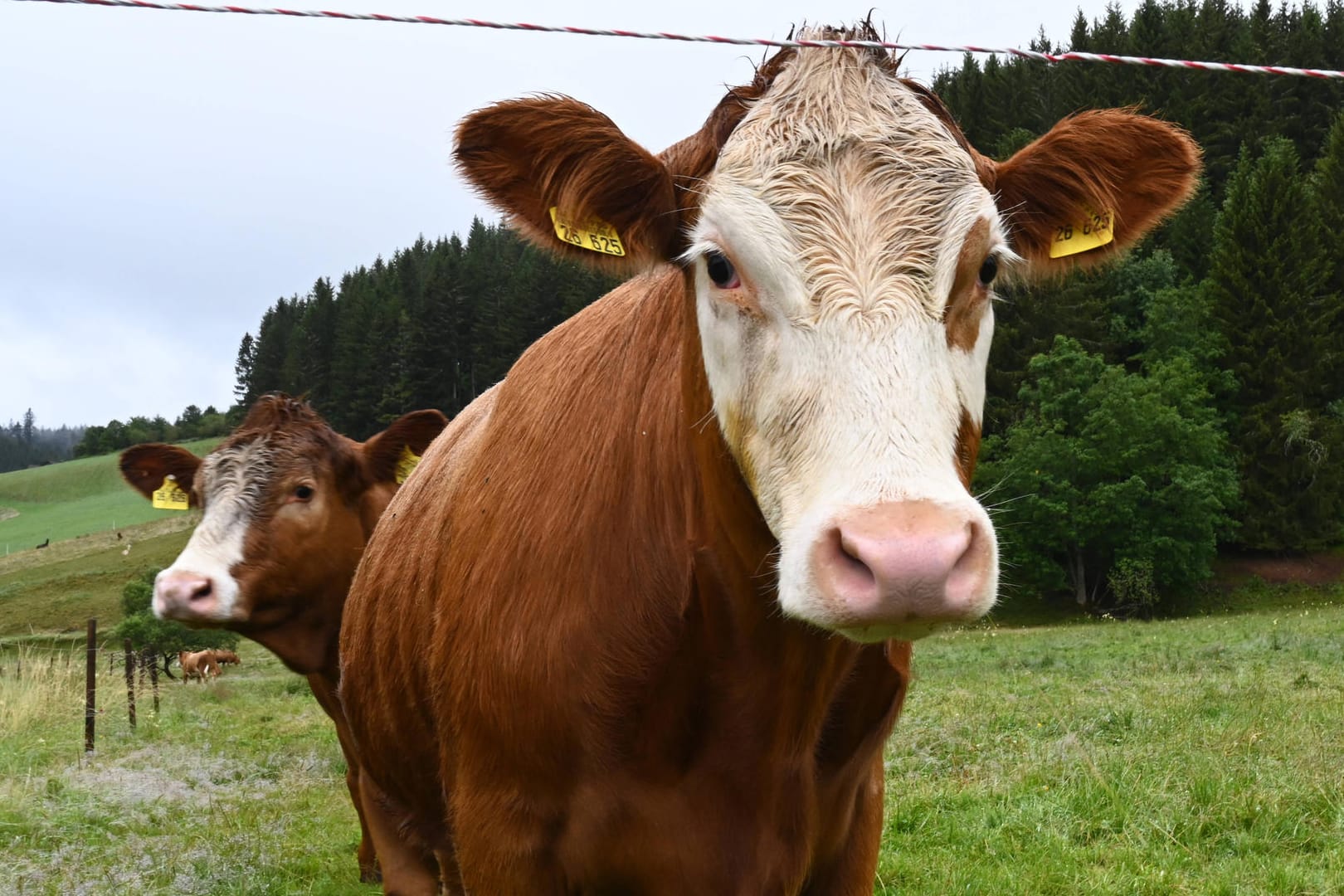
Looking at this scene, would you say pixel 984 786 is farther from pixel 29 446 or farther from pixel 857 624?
pixel 29 446

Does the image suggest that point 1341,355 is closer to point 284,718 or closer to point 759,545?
point 284,718

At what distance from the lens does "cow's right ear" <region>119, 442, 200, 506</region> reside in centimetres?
788

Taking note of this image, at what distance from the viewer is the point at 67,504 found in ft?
282

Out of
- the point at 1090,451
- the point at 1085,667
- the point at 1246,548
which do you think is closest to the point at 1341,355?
the point at 1246,548

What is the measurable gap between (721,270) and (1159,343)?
52.5 m

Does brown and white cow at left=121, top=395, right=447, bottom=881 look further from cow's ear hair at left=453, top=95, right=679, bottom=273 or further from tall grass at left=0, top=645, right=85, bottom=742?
tall grass at left=0, top=645, right=85, bottom=742

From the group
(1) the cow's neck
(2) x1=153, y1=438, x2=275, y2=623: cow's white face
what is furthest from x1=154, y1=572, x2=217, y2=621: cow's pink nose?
(1) the cow's neck

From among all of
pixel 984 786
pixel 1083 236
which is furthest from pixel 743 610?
pixel 984 786

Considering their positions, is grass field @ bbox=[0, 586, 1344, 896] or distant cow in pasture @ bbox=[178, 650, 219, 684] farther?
distant cow in pasture @ bbox=[178, 650, 219, 684]

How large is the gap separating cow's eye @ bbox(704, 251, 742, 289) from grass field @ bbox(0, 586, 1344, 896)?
390cm

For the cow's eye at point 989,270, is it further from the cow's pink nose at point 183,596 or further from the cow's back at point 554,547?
the cow's pink nose at point 183,596

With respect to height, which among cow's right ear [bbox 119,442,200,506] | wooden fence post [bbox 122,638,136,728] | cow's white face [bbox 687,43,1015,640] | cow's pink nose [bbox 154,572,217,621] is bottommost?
wooden fence post [bbox 122,638,136,728]

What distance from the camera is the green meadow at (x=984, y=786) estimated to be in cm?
546

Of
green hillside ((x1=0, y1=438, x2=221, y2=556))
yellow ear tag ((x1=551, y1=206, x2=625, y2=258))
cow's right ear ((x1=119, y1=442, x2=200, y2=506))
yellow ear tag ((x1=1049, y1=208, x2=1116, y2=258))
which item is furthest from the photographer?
green hillside ((x1=0, y1=438, x2=221, y2=556))
